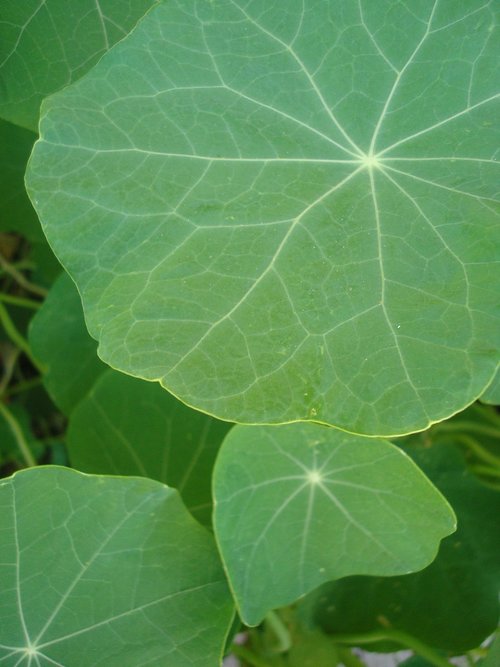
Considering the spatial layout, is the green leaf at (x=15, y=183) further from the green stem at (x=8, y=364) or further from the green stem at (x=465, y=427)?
the green stem at (x=465, y=427)

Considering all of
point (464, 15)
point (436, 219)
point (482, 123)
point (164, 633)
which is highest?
point (464, 15)

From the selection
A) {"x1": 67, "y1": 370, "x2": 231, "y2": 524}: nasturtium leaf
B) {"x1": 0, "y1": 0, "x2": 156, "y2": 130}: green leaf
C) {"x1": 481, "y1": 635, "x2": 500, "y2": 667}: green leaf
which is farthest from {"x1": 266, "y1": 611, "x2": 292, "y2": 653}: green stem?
{"x1": 0, "y1": 0, "x2": 156, "y2": 130}: green leaf

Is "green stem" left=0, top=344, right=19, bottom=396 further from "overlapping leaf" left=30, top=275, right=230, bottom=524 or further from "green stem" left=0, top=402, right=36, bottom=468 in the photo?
"overlapping leaf" left=30, top=275, right=230, bottom=524

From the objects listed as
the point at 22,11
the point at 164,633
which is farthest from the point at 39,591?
the point at 22,11

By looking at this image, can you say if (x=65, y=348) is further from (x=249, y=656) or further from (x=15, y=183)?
(x=249, y=656)

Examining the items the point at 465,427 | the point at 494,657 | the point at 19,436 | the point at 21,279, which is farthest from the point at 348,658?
the point at 21,279

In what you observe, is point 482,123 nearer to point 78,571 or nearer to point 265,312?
point 265,312
